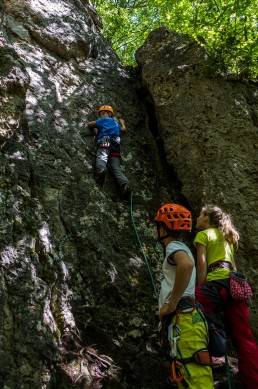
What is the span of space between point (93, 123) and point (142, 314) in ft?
12.5

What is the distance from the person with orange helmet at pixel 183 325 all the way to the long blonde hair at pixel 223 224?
1.28 metres

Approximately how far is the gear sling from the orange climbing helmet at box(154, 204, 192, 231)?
27.3 inches

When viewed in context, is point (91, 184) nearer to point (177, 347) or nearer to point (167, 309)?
point (167, 309)

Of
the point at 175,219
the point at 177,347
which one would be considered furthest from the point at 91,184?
the point at 177,347

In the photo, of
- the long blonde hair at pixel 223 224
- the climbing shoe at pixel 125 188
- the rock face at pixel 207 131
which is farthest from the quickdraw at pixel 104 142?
the long blonde hair at pixel 223 224

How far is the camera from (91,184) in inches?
235

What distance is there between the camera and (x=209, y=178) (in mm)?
5953

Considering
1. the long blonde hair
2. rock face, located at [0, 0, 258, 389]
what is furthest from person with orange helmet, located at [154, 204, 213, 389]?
the long blonde hair

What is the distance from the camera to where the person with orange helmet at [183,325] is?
306 cm

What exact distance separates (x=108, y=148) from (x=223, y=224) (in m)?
2.71

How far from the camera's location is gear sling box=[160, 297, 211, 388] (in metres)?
3.07

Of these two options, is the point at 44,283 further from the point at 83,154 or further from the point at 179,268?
the point at 83,154

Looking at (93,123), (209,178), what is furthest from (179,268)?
(93,123)

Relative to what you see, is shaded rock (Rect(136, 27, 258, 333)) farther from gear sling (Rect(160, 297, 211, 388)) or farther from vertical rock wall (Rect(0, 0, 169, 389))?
gear sling (Rect(160, 297, 211, 388))
